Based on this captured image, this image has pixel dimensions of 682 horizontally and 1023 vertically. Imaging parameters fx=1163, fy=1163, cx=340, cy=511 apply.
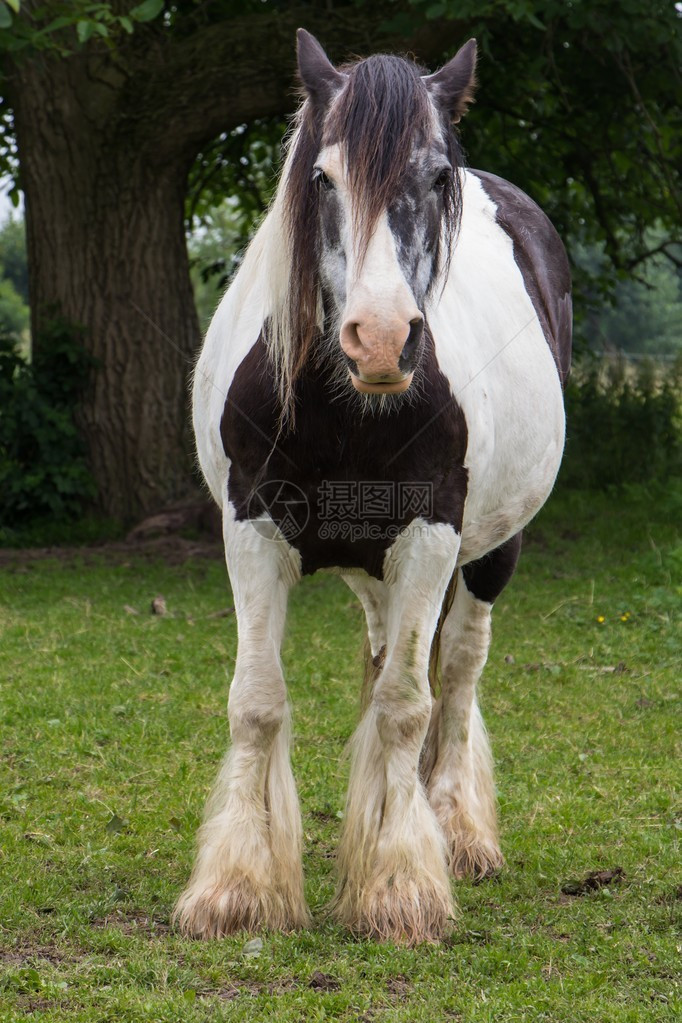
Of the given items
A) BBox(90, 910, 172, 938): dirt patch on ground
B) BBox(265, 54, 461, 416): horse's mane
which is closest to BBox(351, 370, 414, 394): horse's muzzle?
BBox(265, 54, 461, 416): horse's mane


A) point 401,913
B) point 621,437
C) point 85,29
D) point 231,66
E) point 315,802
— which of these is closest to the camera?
point 401,913

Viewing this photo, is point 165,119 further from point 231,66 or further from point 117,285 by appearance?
point 117,285

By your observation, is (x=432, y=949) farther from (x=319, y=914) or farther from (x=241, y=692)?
(x=241, y=692)

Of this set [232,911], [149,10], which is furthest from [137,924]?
[149,10]

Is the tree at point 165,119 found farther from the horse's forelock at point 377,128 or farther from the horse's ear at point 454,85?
the horse's forelock at point 377,128

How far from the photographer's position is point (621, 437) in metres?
11.0

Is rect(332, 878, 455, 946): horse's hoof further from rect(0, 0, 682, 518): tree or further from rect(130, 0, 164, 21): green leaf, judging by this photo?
rect(0, 0, 682, 518): tree

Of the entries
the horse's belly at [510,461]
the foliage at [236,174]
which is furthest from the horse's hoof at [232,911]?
the foliage at [236,174]

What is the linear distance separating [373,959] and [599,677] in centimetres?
336

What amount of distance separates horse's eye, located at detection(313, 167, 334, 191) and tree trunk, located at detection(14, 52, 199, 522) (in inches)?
244

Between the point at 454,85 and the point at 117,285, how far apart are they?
6.44 metres

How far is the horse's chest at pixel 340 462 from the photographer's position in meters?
3.00

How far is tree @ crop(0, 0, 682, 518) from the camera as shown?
8.25 metres

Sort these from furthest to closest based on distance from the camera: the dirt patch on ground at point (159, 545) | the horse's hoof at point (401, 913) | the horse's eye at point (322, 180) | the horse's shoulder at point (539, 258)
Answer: the dirt patch on ground at point (159, 545) → the horse's shoulder at point (539, 258) → the horse's hoof at point (401, 913) → the horse's eye at point (322, 180)
